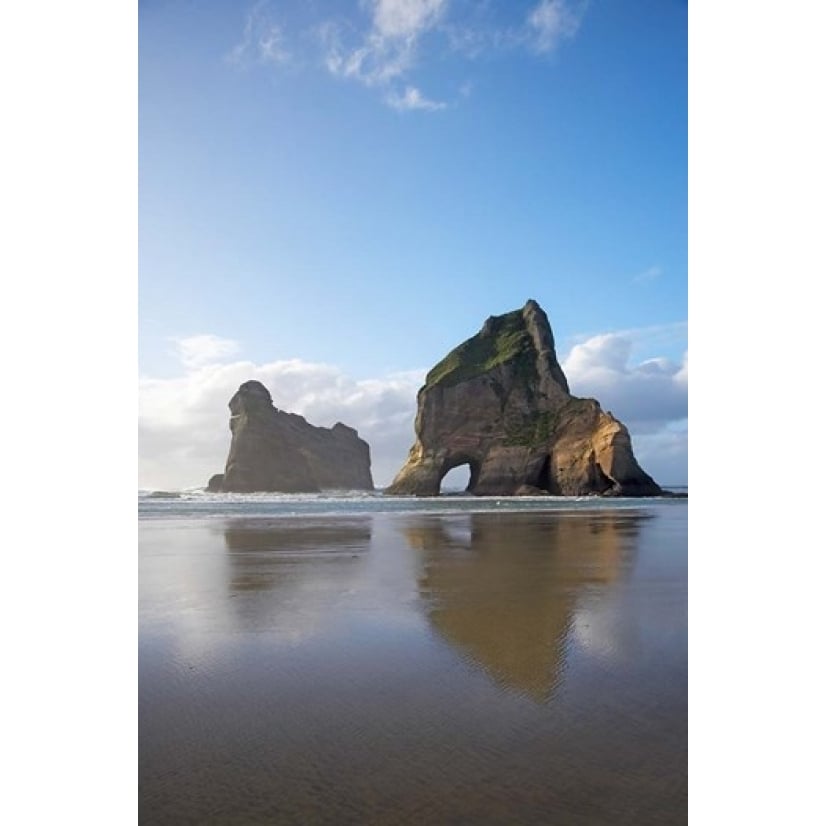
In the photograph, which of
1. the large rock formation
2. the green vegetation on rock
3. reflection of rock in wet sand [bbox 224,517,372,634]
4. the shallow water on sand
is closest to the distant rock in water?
the large rock formation

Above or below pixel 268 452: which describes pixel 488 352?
above

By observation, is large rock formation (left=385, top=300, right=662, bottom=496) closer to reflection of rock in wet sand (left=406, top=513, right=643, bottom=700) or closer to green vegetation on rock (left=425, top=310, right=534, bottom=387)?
green vegetation on rock (left=425, top=310, right=534, bottom=387)

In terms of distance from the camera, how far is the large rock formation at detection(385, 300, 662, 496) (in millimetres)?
33906

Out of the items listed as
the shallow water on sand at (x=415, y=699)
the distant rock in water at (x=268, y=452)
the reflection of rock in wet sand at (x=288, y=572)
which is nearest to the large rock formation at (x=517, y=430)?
the distant rock in water at (x=268, y=452)

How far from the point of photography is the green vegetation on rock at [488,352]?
42.4 metres

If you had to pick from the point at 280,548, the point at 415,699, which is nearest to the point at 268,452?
the point at 280,548

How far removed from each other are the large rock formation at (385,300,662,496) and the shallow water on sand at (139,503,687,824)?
99.1 ft

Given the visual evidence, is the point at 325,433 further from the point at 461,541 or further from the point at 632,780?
the point at 632,780

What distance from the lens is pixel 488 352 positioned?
149ft

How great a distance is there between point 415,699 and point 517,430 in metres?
37.9

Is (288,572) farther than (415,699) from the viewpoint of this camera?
Yes

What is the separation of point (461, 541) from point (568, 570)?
2.96 meters

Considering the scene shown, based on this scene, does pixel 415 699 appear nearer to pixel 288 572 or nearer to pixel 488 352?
pixel 288 572
